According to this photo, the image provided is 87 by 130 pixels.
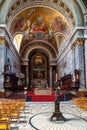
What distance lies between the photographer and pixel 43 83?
117ft

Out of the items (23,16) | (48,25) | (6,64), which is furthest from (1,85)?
(48,25)

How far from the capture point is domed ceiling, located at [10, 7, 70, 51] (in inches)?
849

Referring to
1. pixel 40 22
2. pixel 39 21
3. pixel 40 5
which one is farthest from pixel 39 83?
pixel 40 5

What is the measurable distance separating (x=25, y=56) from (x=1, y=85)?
1786 centimetres

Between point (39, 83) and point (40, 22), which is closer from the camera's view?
point (40, 22)

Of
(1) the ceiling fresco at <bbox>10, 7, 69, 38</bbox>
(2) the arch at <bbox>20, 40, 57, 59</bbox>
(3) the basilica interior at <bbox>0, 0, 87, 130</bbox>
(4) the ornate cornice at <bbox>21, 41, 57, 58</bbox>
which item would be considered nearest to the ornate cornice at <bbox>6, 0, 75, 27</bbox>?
(3) the basilica interior at <bbox>0, 0, 87, 130</bbox>

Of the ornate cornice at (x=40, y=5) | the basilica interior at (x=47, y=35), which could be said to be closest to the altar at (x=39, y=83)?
the basilica interior at (x=47, y=35)

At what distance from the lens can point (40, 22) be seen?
25.3 m

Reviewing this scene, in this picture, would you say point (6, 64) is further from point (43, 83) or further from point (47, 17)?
point (43, 83)

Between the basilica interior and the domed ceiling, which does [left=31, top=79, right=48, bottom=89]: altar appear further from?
the domed ceiling

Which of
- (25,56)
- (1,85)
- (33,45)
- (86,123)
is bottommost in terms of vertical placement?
(86,123)

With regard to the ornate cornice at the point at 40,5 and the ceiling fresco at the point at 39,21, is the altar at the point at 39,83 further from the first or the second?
the ornate cornice at the point at 40,5

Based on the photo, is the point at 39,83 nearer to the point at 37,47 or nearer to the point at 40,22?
the point at 37,47

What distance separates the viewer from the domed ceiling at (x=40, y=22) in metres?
21.6
